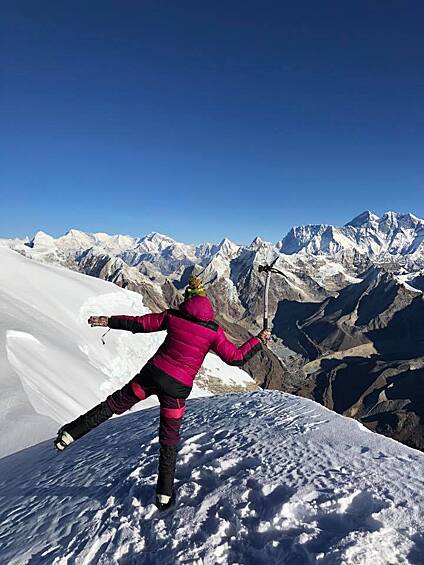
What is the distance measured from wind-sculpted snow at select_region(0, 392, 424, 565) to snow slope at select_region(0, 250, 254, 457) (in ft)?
19.1

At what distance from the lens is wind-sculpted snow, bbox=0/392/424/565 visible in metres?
5.19

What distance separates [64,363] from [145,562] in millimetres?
23655

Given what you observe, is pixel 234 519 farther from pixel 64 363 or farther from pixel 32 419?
pixel 64 363

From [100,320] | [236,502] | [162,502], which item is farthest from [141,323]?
[236,502]

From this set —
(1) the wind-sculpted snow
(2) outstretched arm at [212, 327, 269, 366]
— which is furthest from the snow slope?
(2) outstretched arm at [212, 327, 269, 366]

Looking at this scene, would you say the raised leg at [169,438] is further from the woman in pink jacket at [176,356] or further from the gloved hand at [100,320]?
the gloved hand at [100,320]

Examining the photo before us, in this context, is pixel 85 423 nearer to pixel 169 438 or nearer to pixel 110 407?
pixel 110 407

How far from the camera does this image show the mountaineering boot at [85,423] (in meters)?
7.07

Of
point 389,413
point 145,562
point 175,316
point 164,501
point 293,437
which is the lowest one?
point 389,413

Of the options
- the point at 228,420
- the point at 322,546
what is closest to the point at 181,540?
the point at 322,546

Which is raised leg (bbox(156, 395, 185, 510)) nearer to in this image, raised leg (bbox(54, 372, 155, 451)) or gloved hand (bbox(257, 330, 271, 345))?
raised leg (bbox(54, 372, 155, 451))

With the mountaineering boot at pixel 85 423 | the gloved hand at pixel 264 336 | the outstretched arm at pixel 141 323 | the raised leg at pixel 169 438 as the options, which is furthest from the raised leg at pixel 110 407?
Result: the gloved hand at pixel 264 336

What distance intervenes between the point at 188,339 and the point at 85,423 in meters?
2.39

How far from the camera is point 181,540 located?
5.57 m
